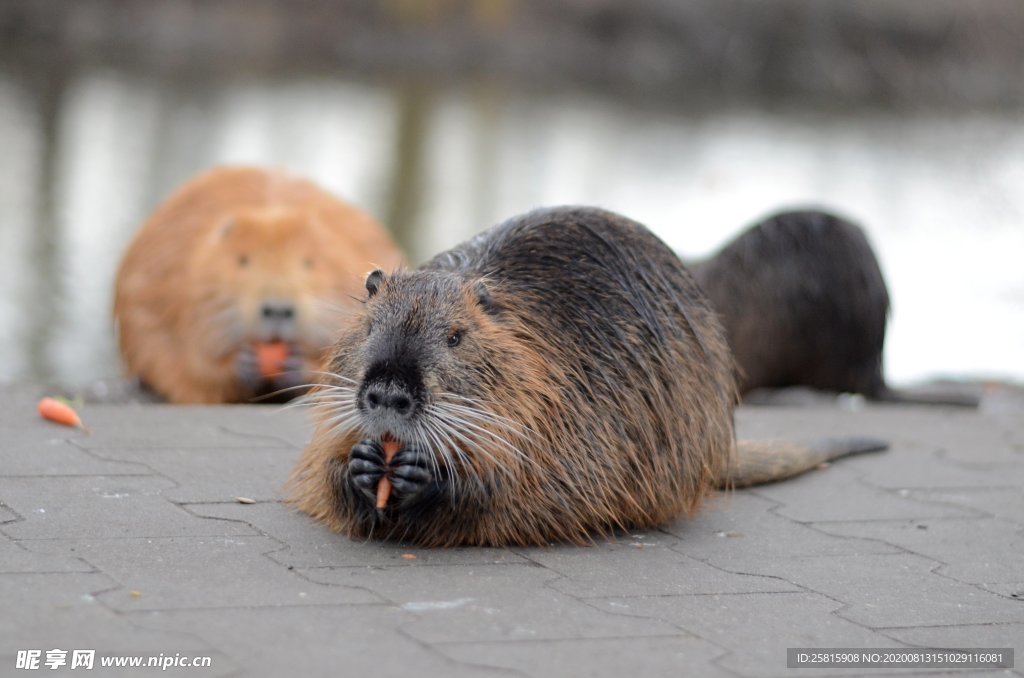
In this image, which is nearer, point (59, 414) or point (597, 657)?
point (597, 657)

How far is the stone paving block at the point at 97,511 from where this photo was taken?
2742mm

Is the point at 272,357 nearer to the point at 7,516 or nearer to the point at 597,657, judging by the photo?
the point at 7,516

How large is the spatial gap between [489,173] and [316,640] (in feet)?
38.3

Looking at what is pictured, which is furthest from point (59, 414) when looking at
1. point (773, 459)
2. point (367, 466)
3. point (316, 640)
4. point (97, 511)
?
point (773, 459)

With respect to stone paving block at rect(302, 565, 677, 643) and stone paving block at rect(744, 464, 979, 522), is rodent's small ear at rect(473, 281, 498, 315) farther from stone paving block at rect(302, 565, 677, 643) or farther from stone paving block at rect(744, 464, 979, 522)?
stone paving block at rect(744, 464, 979, 522)

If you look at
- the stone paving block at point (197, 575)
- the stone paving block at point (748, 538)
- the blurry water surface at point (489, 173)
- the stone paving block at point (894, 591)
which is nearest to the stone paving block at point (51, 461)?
the stone paving block at point (197, 575)

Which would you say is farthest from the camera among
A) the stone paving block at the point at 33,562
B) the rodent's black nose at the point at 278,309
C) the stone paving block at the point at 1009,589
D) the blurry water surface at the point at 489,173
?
the blurry water surface at the point at 489,173

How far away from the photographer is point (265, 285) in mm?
5102

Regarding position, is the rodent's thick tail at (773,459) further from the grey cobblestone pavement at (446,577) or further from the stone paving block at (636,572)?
the stone paving block at (636,572)

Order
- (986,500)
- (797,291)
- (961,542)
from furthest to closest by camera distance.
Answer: (797,291)
(986,500)
(961,542)

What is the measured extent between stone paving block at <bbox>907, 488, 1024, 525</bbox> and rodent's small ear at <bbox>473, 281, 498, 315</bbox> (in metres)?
1.37

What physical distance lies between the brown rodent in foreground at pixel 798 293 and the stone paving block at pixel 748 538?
2322mm

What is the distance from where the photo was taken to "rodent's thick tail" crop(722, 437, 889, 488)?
3.70 meters

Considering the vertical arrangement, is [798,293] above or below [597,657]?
above
